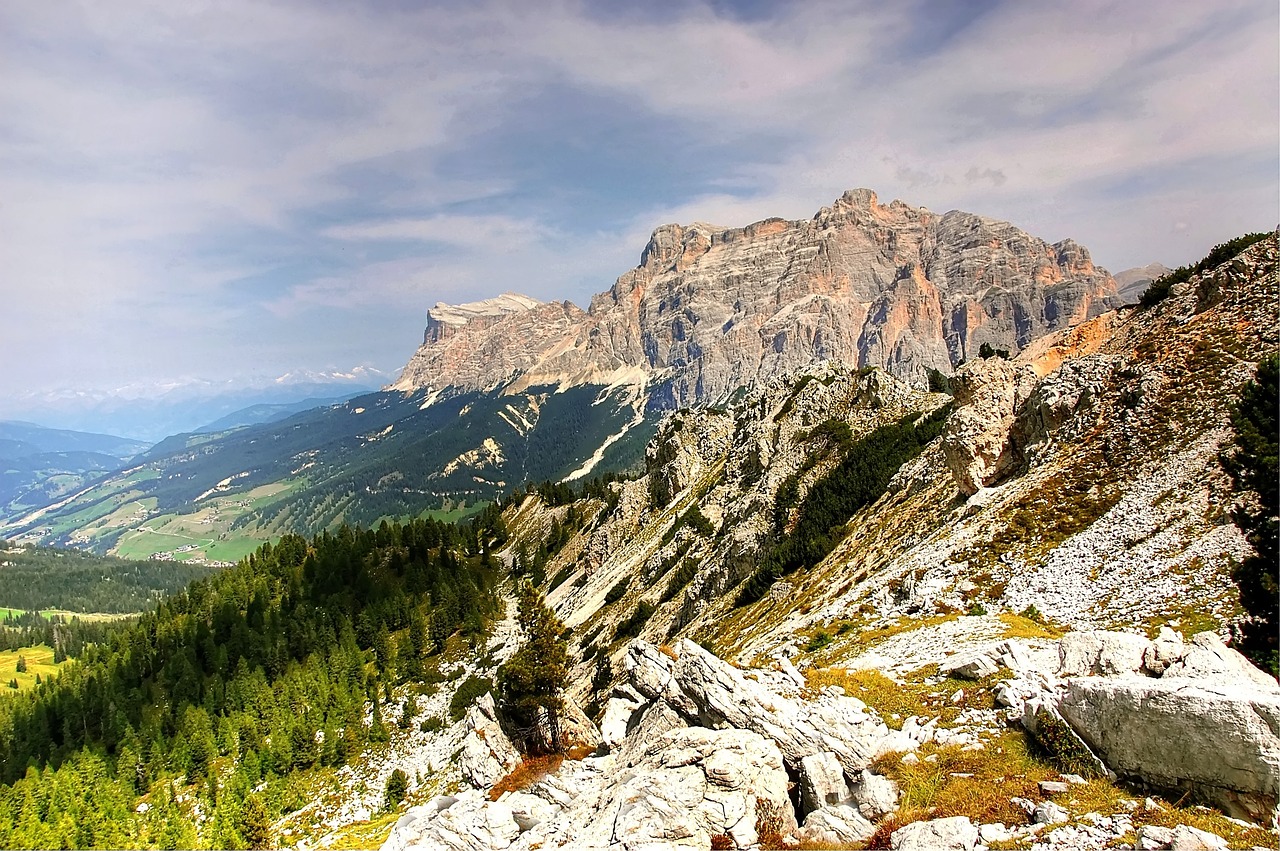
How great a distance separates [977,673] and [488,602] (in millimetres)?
→ 112241

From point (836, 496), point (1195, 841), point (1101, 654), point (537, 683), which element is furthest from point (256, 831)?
point (836, 496)

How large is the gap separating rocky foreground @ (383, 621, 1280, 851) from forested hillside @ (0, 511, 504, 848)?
137 feet

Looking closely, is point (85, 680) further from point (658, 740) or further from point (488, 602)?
point (658, 740)

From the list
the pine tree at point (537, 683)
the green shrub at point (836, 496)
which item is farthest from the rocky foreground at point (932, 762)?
the green shrub at point (836, 496)

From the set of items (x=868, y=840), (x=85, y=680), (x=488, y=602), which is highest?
(x=868, y=840)

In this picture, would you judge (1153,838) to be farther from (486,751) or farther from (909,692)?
(486,751)

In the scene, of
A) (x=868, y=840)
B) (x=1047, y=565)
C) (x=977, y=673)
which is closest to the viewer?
(x=868, y=840)

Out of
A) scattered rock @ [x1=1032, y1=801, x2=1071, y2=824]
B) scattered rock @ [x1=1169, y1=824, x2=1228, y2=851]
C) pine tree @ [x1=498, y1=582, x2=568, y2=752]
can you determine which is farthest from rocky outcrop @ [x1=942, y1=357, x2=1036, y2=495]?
scattered rock @ [x1=1169, y1=824, x2=1228, y2=851]

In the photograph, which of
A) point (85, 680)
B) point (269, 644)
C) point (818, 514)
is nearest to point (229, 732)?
point (269, 644)

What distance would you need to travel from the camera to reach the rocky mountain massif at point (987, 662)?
1379 cm

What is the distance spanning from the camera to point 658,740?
20.4m

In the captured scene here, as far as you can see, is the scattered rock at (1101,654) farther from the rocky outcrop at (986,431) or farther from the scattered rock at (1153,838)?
the rocky outcrop at (986,431)

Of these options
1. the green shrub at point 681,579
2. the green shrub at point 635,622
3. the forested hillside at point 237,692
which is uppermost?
the green shrub at point 681,579

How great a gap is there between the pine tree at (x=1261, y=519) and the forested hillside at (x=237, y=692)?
60572 mm
